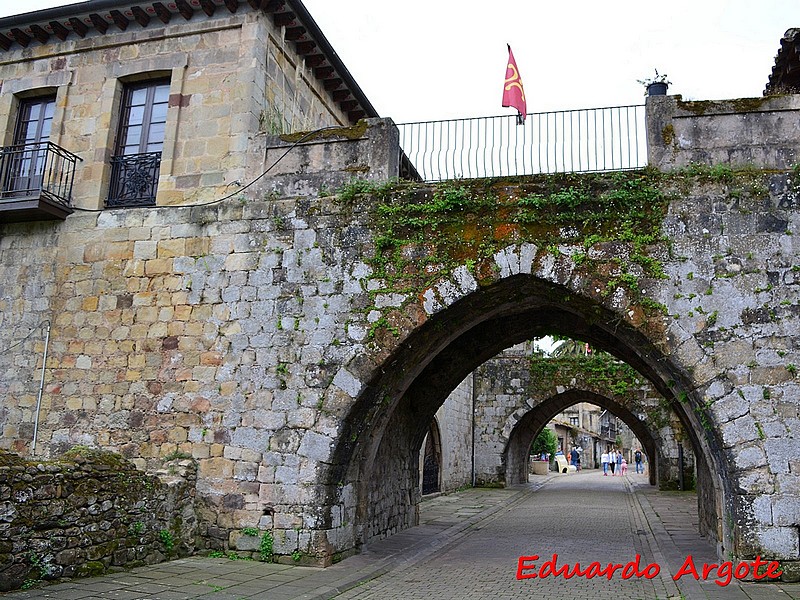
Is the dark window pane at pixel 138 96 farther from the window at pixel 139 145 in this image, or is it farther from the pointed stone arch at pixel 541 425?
the pointed stone arch at pixel 541 425

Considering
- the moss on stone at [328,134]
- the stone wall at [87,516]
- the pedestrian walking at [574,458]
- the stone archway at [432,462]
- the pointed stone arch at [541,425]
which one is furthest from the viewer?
the pedestrian walking at [574,458]

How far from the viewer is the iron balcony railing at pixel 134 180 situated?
9.20 metres

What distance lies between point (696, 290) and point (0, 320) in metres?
8.32

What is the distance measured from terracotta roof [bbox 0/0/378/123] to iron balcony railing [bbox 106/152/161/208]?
1830 mm

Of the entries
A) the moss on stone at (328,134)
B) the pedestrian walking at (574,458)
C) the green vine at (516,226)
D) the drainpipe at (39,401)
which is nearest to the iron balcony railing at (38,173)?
the drainpipe at (39,401)

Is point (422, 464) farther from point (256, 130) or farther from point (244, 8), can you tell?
point (244, 8)

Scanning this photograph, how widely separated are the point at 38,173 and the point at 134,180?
1450mm

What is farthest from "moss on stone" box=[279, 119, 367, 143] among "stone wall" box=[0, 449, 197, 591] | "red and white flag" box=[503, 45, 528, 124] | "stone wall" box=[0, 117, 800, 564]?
"stone wall" box=[0, 449, 197, 591]

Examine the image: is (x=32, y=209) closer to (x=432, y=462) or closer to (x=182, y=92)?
(x=182, y=92)

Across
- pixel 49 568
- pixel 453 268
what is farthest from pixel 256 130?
pixel 49 568

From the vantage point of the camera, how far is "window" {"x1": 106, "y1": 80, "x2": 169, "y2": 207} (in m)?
9.24

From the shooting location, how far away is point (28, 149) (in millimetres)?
9812

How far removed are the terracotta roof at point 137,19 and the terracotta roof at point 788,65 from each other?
602 cm

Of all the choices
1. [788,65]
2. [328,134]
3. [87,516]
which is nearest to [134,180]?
[328,134]
